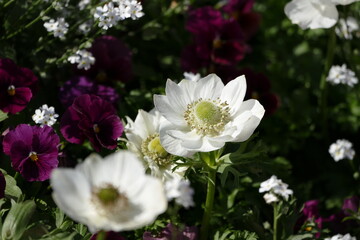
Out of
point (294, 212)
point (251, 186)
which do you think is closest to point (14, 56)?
point (251, 186)

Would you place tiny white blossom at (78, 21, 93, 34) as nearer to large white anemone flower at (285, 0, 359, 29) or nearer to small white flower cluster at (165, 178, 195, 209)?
large white anemone flower at (285, 0, 359, 29)

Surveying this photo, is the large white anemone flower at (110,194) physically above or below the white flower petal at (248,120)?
above

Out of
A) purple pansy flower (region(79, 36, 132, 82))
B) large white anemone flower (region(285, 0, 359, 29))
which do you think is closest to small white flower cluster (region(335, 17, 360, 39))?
large white anemone flower (region(285, 0, 359, 29))

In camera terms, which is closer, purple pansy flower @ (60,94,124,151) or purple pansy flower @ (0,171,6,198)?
purple pansy flower @ (0,171,6,198)

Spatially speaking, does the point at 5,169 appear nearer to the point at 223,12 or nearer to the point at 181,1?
the point at 181,1

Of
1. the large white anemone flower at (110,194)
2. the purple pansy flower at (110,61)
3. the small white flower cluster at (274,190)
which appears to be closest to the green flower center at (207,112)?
the small white flower cluster at (274,190)

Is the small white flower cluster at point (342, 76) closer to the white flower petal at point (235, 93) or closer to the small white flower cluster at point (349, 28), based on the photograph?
the small white flower cluster at point (349, 28)

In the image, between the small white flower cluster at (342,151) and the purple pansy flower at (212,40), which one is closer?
the small white flower cluster at (342,151)

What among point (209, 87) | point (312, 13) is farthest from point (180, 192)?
point (312, 13)
